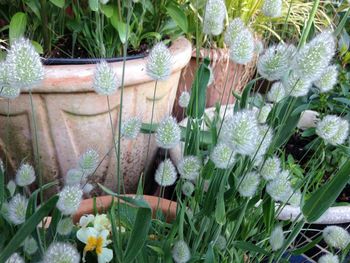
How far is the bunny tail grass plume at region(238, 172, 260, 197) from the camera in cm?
59

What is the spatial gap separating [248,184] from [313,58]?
189 mm

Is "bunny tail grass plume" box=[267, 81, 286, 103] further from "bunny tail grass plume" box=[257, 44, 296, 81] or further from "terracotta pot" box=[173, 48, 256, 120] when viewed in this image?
"terracotta pot" box=[173, 48, 256, 120]

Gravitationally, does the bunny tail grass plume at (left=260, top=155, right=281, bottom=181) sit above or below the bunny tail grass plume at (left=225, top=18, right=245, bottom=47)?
below

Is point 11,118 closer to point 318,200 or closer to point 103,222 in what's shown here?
point 103,222

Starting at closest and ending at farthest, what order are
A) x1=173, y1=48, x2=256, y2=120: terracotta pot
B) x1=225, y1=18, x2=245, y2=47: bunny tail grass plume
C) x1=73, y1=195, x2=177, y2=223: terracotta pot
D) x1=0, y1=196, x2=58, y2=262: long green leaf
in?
x1=0, y1=196, x2=58, y2=262: long green leaf → x1=225, y1=18, x2=245, y2=47: bunny tail grass plume → x1=73, y1=195, x2=177, y2=223: terracotta pot → x1=173, y1=48, x2=256, y2=120: terracotta pot

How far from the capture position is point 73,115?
3.34ft

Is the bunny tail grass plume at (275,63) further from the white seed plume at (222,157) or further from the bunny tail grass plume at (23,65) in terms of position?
the bunny tail grass plume at (23,65)

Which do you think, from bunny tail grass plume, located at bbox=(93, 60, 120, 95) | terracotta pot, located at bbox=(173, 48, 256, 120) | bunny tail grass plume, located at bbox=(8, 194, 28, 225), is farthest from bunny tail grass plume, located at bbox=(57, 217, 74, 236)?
terracotta pot, located at bbox=(173, 48, 256, 120)

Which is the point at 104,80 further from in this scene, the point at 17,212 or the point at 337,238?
the point at 337,238

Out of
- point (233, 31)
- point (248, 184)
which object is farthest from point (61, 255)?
point (233, 31)

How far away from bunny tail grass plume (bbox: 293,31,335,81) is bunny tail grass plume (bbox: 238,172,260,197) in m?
0.16

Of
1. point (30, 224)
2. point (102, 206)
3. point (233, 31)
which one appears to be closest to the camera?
point (30, 224)

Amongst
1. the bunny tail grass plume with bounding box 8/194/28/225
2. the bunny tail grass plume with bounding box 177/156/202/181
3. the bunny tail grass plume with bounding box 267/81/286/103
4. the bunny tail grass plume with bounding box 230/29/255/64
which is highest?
the bunny tail grass plume with bounding box 230/29/255/64

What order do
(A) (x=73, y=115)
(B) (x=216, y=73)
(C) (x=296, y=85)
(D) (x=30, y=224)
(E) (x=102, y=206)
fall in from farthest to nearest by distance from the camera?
1. (B) (x=216, y=73)
2. (A) (x=73, y=115)
3. (E) (x=102, y=206)
4. (C) (x=296, y=85)
5. (D) (x=30, y=224)
